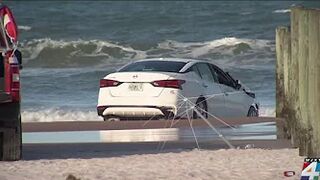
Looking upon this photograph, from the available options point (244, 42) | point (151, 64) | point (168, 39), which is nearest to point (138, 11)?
point (168, 39)

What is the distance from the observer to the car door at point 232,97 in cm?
1886

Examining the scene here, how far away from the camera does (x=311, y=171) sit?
8812 millimetres

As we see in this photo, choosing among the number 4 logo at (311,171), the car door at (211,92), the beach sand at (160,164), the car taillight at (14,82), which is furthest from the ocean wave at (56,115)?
the number 4 logo at (311,171)

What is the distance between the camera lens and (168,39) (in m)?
44.8

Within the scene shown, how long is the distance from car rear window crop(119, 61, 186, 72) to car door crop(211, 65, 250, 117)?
1216mm

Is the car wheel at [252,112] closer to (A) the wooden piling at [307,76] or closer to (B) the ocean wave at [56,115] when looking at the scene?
(B) the ocean wave at [56,115]

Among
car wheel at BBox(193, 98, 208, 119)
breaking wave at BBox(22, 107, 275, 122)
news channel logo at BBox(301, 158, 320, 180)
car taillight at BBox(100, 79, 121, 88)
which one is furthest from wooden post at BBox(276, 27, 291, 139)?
breaking wave at BBox(22, 107, 275, 122)

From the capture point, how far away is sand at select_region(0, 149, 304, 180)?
1038cm

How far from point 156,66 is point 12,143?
20.5ft

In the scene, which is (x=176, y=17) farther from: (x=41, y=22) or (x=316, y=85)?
(x=316, y=85)

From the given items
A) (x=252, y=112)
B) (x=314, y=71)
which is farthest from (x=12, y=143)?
(x=252, y=112)

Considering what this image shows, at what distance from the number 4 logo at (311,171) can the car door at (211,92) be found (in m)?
9.01

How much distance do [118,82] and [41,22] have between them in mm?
37867

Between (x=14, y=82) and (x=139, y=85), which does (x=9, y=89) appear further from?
(x=139, y=85)
